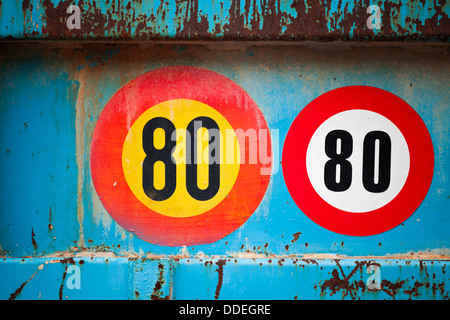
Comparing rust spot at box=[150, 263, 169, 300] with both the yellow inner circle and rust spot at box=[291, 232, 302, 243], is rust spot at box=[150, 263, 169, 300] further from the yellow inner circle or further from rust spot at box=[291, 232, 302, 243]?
rust spot at box=[291, 232, 302, 243]

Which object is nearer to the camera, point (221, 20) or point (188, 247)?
point (221, 20)

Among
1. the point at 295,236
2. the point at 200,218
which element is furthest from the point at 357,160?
the point at 200,218

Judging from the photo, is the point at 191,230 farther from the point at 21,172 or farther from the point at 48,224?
the point at 21,172

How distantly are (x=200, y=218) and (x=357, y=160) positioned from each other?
0.48 metres

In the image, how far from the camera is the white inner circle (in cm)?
101

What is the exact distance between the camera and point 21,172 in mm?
1022

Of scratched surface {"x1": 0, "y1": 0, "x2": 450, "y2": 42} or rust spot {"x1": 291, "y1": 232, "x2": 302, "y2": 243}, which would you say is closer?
scratched surface {"x1": 0, "y1": 0, "x2": 450, "y2": 42}

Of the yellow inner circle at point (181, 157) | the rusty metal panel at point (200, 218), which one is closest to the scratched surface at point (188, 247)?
the rusty metal panel at point (200, 218)

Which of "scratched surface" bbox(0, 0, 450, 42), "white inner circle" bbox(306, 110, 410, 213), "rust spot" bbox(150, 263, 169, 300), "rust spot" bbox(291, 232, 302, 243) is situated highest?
"scratched surface" bbox(0, 0, 450, 42)

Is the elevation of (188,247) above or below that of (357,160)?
below

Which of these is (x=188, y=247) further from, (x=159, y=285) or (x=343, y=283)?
(x=343, y=283)

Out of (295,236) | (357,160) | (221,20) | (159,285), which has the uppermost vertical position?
(221,20)

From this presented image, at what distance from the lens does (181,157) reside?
40.1 inches

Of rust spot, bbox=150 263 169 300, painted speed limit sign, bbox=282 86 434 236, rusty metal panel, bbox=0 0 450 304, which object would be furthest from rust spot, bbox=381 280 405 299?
rust spot, bbox=150 263 169 300
